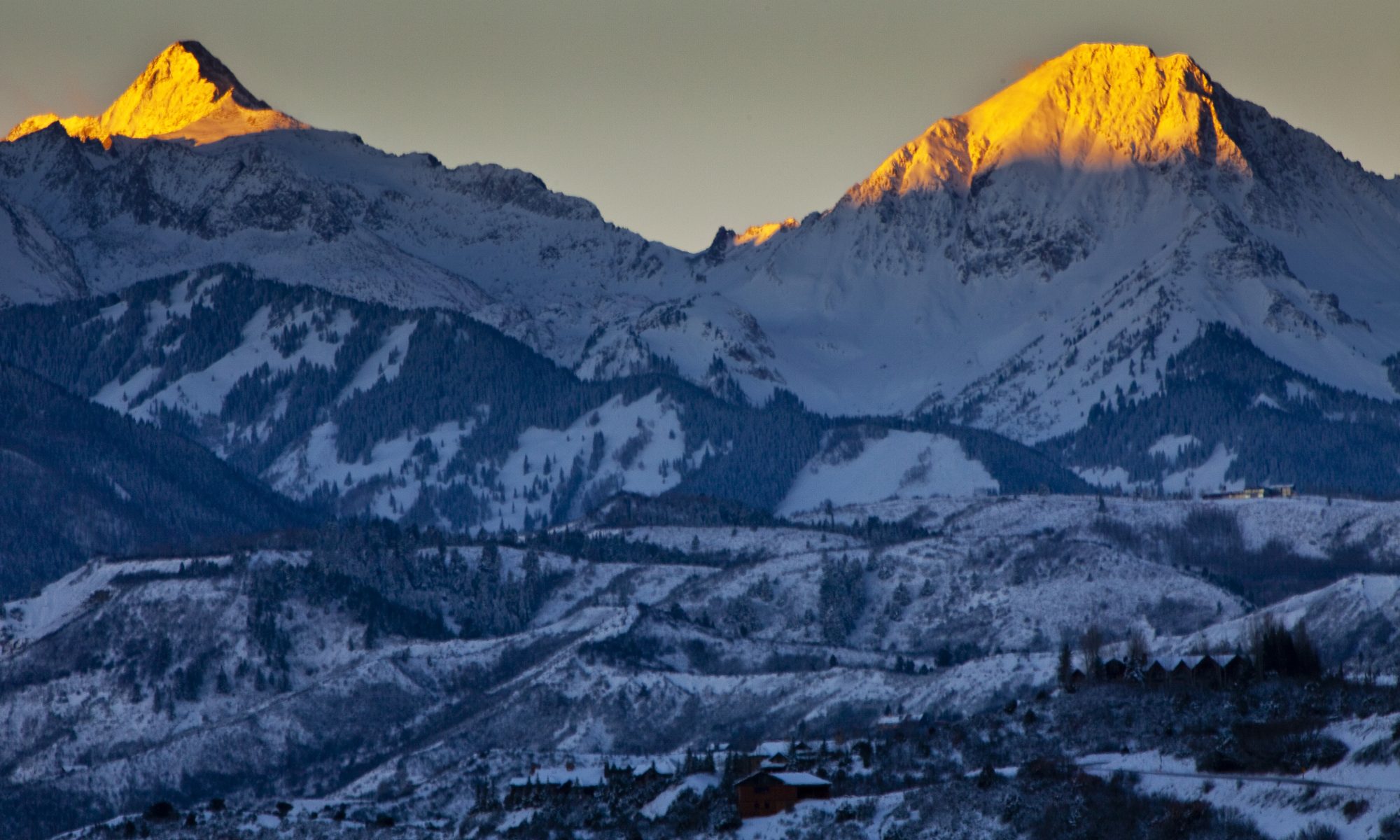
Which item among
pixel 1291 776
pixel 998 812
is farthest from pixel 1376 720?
pixel 998 812

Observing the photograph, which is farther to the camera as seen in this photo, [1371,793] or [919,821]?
[919,821]

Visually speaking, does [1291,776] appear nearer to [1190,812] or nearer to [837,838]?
[1190,812]

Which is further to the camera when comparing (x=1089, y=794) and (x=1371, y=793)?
(x=1089, y=794)

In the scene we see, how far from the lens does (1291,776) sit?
188 metres

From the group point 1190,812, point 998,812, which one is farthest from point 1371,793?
point 998,812

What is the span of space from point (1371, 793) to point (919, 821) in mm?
33744

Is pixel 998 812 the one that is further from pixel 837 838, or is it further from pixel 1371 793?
pixel 1371 793

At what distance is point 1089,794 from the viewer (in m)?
194

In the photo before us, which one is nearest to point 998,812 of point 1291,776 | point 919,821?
point 919,821

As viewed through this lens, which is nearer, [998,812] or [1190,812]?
[1190,812]

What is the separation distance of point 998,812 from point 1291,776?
19272mm

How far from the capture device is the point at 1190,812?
18338cm

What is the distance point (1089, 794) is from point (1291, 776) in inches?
518

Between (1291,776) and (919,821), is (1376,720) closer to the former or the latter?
(1291,776)
